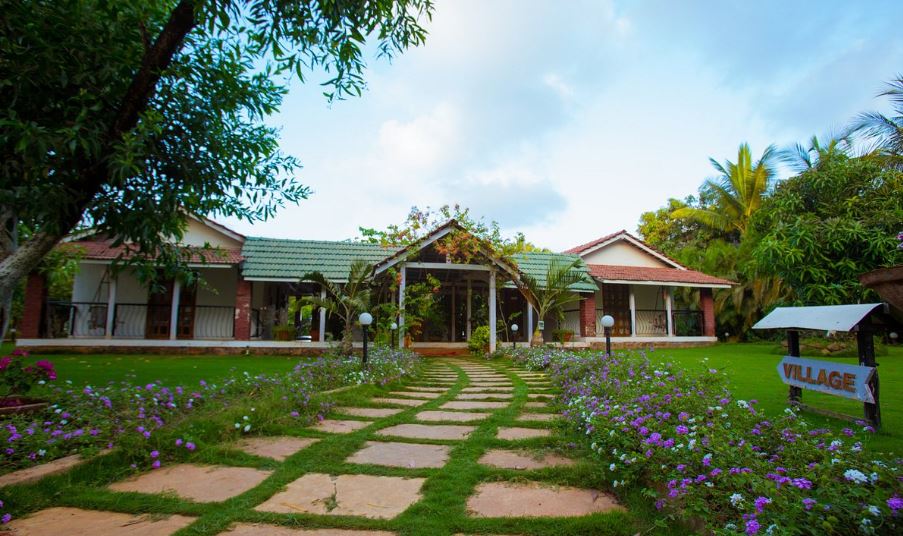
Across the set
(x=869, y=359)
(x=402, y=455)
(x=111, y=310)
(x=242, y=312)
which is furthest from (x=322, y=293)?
(x=869, y=359)

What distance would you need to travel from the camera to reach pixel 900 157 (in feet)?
37.5

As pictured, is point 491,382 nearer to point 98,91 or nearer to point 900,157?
point 98,91

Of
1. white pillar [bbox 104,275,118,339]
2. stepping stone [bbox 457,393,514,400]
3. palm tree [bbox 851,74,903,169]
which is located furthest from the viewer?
white pillar [bbox 104,275,118,339]

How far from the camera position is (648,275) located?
691 inches

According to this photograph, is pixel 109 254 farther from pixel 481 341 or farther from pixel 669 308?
pixel 669 308

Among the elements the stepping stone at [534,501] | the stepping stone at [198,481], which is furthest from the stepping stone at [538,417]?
the stepping stone at [198,481]

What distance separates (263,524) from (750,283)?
20.0 m

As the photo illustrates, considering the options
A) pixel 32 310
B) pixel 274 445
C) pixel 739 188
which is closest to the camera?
pixel 274 445

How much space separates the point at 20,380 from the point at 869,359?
8.13 metres

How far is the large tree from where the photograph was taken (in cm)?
359

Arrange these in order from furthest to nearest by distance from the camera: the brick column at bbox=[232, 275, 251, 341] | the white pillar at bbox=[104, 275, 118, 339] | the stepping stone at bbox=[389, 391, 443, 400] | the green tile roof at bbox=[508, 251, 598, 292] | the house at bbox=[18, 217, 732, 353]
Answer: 1. the green tile roof at bbox=[508, 251, 598, 292]
2. the brick column at bbox=[232, 275, 251, 341]
3. the white pillar at bbox=[104, 275, 118, 339]
4. the house at bbox=[18, 217, 732, 353]
5. the stepping stone at bbox=[389, 391, 443, 400]

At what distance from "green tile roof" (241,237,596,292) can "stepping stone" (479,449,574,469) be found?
1182cm

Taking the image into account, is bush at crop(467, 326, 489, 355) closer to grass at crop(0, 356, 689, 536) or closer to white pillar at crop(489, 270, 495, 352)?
white pillar at crop(489, 270, 495, 352)

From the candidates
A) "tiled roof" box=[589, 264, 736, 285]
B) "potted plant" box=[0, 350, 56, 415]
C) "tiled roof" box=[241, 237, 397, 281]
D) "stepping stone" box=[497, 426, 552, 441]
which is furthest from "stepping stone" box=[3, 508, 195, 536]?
"tiled roof" box=[589, 264, 736, 285]
